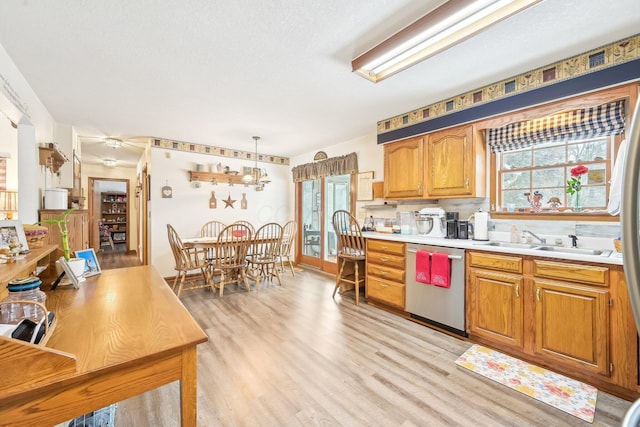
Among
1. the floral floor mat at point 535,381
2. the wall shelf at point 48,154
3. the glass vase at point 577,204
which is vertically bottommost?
the floral floor mat at point 535,381

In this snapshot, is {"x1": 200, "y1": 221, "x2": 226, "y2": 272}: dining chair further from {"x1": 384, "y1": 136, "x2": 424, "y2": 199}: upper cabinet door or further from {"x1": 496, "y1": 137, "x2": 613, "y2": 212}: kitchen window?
{"x1": 496, "y1": 137, "x2": 613, "y2": 212}: kitchen window

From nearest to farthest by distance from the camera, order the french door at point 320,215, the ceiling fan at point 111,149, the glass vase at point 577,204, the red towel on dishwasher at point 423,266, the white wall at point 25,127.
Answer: the white wall at point 25,127, the glass vase at point 577,204, the red towel on dishwasher at point 423,266, the ceiling fan at point 111,149, the french door at point 320,215

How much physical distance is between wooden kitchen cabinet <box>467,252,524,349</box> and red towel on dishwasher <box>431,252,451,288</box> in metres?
0.18

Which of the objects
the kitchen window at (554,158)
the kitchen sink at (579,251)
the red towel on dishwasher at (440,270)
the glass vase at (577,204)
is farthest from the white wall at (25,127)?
the glass vase at (577,204)

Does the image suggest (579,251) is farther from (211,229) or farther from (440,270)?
(211,229)

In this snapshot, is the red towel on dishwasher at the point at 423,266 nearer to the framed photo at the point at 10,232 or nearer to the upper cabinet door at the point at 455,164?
the upper cabinet door at the point at 455,164

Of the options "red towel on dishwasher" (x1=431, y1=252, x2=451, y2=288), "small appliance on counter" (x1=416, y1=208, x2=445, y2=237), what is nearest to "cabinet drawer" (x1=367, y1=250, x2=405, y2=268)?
"red towel on dishwasher" (x1=431, y1=252, x2=451, y2=288)

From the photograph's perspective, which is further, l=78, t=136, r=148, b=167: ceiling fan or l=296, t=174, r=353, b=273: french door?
l=296, t=174, r=353, b=273: french door

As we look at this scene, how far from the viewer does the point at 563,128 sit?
7.43 feet

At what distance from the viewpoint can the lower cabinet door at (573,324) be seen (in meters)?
1.78

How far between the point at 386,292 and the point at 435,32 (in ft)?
8.10

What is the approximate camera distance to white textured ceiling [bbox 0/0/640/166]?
164 centimetres

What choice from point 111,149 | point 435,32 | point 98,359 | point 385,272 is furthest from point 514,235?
point 111,149

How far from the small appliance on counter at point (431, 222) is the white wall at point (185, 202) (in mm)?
3314
